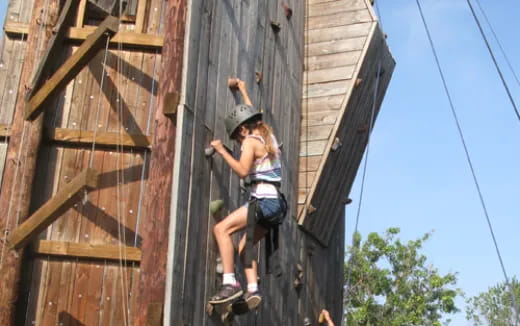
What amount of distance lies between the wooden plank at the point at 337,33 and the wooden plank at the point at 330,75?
1.55 ft

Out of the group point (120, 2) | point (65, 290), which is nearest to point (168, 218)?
point (65, 290)

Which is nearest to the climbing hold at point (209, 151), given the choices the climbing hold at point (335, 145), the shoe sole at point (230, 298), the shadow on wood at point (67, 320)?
the shoe sole at point (230, 298)

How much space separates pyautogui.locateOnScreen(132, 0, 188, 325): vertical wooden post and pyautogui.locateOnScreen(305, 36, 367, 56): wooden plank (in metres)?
3.58

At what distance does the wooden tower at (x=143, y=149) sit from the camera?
5.25 meters

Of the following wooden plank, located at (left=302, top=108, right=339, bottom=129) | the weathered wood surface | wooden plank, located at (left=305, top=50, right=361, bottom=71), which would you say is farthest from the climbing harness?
wooden plank, located at (left=305, top=50, right=361, bottom=71)

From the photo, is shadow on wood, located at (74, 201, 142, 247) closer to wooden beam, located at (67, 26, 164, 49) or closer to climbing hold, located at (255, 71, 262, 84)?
wooden beam, located at (67, 26, 164, 49)

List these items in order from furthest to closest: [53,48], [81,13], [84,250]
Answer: [81,13] → [53,48] → [84,250]

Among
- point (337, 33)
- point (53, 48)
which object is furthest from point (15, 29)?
point (337, 33)

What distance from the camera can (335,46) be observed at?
8.97 meters

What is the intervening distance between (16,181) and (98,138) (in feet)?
2.83

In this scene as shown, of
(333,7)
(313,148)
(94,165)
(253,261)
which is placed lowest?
(253,261)

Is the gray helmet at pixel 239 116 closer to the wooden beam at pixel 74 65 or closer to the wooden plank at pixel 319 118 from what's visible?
the wooden beam at pixel 74 65

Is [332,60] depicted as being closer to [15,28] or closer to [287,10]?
[287,10]

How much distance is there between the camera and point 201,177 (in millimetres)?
5375
